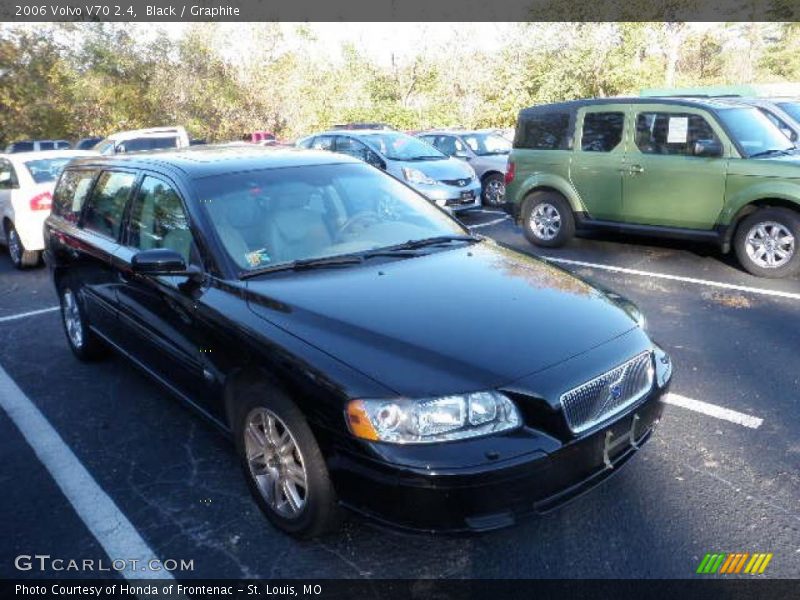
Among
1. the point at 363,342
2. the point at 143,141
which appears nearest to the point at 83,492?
the point at 363,342

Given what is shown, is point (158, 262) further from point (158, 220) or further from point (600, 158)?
point (600, 158)

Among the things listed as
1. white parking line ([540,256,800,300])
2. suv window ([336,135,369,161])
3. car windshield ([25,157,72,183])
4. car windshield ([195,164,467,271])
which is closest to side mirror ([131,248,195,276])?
car windshield ([195,164,467,271])

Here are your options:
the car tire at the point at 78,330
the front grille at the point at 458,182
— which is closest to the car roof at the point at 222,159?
the car tire at the point at 78,330

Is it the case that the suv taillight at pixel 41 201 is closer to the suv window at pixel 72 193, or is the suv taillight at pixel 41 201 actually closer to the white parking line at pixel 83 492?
the suv window at pixel 72 193

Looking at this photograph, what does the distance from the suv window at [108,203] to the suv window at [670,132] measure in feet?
19.6

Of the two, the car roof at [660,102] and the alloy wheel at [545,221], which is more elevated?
the car roof at [660,102]

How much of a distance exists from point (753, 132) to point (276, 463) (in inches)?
266

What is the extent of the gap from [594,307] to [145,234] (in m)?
2.63

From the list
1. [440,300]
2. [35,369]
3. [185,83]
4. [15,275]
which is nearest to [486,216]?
[15,275]

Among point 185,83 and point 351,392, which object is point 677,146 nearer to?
point 351,392

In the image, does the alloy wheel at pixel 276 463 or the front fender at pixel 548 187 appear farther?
the front fender at pixel 548 187

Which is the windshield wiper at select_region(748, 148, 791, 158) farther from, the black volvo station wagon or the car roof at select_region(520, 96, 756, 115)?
the black volvo station wagon

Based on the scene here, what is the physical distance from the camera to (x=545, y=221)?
8.84 metres

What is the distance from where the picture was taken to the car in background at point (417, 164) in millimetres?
10648
